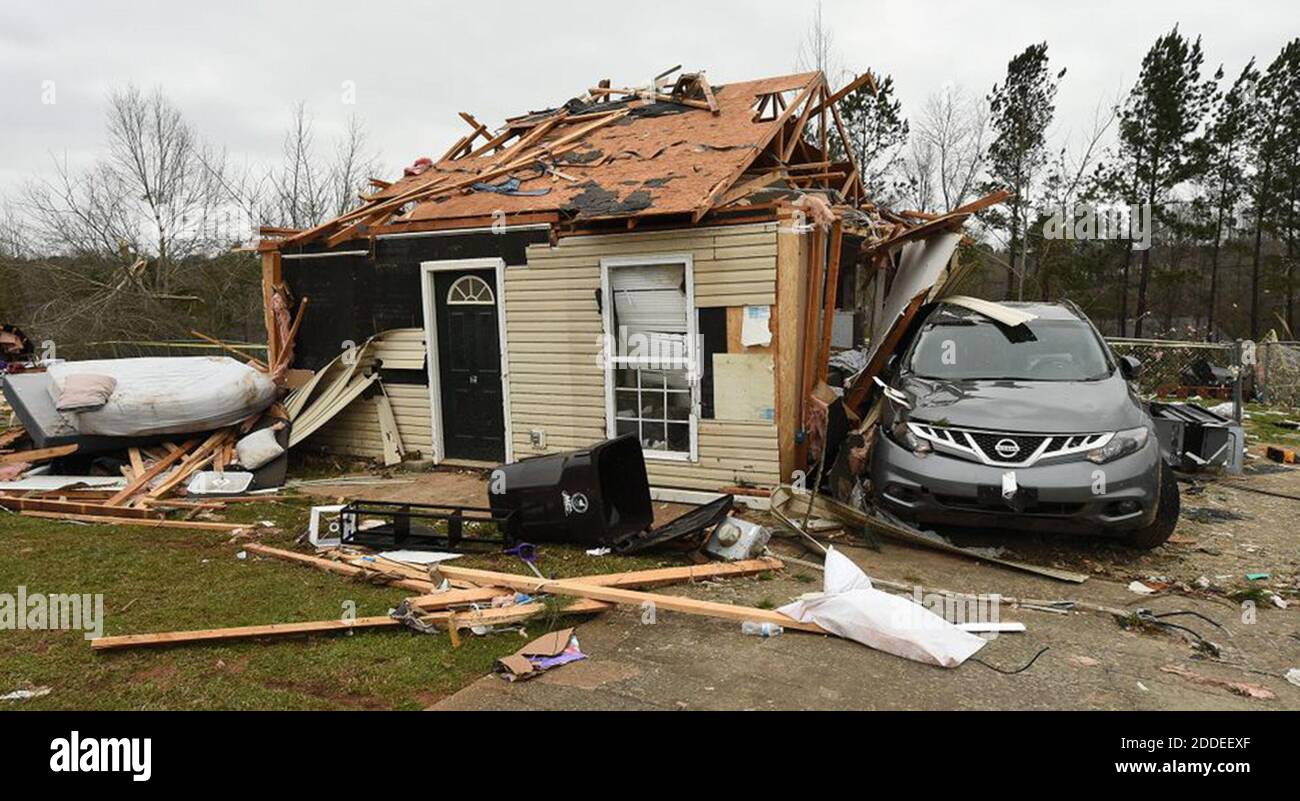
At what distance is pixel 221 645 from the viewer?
415 centimetres

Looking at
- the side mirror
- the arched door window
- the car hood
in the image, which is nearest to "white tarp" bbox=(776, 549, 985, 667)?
the car hood

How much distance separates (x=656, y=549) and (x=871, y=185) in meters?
24.3

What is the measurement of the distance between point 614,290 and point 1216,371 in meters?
13.5

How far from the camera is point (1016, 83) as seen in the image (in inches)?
1007

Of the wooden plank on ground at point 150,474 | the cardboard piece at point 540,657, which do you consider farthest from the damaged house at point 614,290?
the cardboard piece at point 540,657

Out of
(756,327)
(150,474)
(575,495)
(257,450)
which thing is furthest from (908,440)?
(150,474)

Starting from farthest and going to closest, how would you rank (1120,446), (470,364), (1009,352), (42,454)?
(470,364)
(42,454)
(1009,352)
(1120,446)

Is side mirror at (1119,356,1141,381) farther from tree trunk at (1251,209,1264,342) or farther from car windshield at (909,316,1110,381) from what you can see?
tree trunk at (1251,209,1264,342)

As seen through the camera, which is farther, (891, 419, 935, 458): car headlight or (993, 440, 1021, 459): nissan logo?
(891, 419, 935, 458): car headlight

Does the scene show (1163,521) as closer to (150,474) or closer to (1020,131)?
(150,474)

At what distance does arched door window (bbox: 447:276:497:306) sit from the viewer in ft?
28.3

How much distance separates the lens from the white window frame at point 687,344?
292 inches

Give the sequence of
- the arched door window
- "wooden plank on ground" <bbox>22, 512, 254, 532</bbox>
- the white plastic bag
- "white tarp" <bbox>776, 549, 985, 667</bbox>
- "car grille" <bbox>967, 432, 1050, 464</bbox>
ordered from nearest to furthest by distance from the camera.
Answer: "white tarp" <bbox>776, 549, 985, 667</bbox> → "car grille" <bbox>967, 432, 1050, 464</bbox> → "wooden plank on ground" <bbox>22, 512, 254, 532</bbox> → the white plastic bag → the arched door window

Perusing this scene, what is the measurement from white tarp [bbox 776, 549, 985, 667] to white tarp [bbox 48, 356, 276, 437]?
7.43 meters
